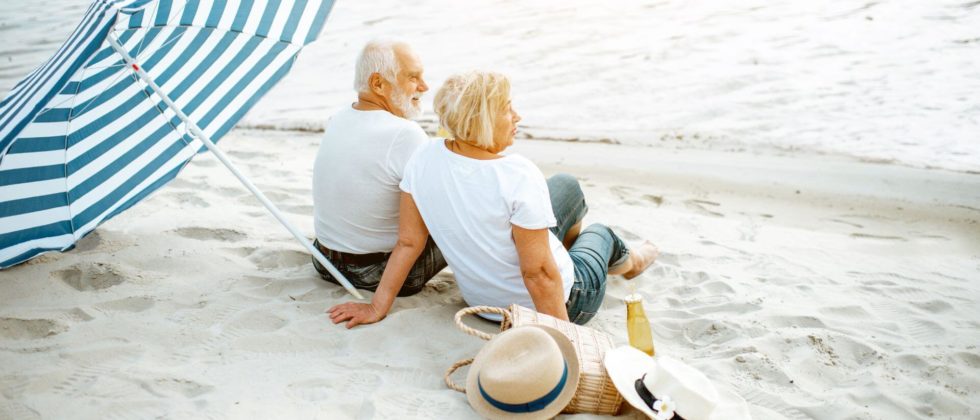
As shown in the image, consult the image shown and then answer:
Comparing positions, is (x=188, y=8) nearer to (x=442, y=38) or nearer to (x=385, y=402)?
(x=385, y=402)

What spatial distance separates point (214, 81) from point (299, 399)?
5.24 ft

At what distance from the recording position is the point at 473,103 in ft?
8.86

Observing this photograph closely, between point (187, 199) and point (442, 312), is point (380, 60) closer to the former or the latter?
point (442, 312)

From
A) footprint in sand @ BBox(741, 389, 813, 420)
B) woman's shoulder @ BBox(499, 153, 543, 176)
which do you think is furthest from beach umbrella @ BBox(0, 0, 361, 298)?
footprint in sand @ BBox(741, 389, 813, 420)

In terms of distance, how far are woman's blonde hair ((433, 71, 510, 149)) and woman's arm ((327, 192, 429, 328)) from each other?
1.31 feet

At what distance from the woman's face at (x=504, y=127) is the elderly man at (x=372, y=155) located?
1.35 ft

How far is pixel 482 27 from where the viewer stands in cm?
961

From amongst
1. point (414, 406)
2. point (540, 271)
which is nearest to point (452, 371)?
point (414, 406)

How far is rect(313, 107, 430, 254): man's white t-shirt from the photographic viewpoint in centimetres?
313

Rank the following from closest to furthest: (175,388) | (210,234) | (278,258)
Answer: (175,388) → (278,258) → (210,234)

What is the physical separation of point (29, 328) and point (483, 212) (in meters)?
1.87

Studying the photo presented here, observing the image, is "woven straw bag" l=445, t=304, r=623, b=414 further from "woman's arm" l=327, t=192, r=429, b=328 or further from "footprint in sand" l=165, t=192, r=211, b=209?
"footprint in sand" l=165, t=192, r=211, b=209

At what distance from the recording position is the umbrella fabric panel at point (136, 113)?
120 inches

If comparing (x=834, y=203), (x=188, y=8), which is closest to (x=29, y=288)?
(x=188, y=8)
